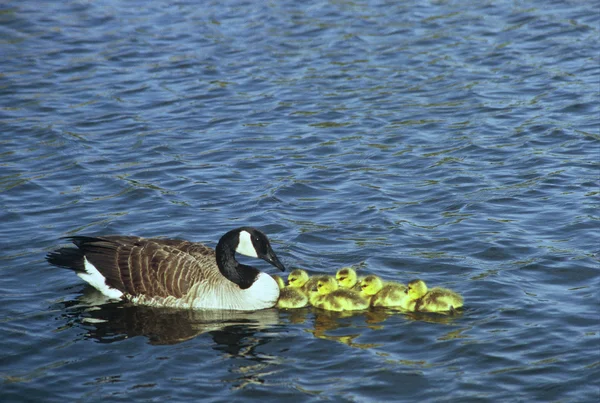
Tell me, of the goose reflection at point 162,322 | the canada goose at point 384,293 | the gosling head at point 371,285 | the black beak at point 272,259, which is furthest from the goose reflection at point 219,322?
the black beak at point 272,259

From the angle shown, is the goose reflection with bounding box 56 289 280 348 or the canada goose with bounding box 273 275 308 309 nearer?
the goose reflection with bounding box 56 289 280 348

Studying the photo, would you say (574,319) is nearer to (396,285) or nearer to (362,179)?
(396,285)

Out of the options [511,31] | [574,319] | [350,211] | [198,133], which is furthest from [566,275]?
[511,31]

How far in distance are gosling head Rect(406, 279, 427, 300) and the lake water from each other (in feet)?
0.92

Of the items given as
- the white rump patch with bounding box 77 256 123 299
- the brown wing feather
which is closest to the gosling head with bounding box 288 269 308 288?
the brown wing feather

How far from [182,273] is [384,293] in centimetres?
246

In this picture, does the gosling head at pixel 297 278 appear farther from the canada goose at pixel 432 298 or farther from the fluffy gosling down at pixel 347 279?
the canada goose at pixel 432 298

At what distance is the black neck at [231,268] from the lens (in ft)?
38.7

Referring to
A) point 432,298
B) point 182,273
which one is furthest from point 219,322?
point 432,298

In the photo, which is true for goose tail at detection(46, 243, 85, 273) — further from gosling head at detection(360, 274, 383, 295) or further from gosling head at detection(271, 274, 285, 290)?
gosling head at detection(360, 274, 383, 295)

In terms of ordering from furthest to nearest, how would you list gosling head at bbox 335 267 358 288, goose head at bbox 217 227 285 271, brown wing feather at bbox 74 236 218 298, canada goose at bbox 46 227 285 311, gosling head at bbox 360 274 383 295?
brown wing feather at bbox 74 236 218 298 < canada goose at bbox 46 227 285 311 < goose head at bbox 217 227 285 271 < gosling head at bbox 335 267 358 288 < gosling head at bbox 360 274 383 295

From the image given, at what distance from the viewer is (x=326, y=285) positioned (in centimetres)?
1140

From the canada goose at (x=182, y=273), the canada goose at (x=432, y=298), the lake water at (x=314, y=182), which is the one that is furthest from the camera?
the canada goose at (x=182, y=273)

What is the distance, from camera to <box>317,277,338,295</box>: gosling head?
11.4 metres
